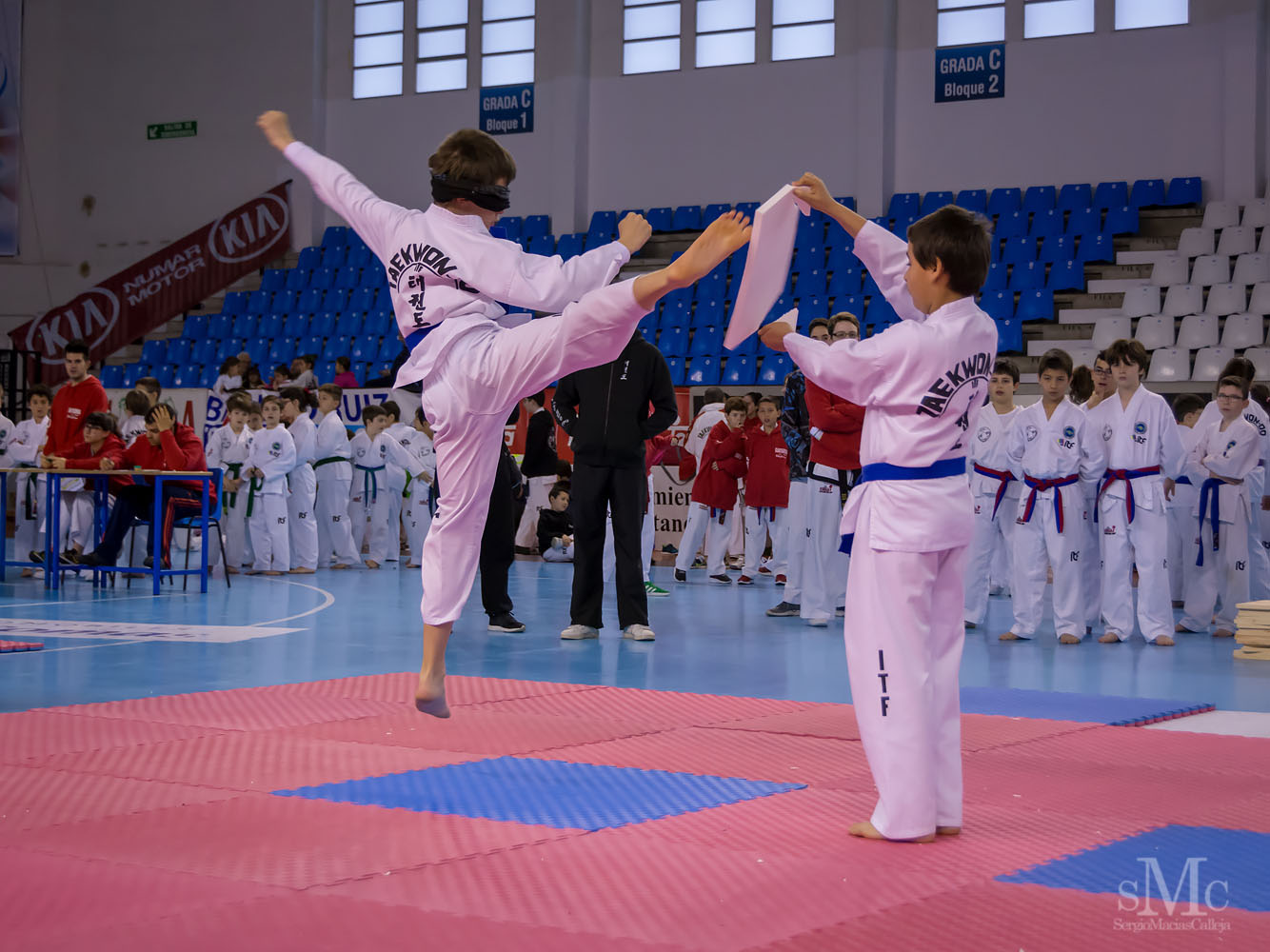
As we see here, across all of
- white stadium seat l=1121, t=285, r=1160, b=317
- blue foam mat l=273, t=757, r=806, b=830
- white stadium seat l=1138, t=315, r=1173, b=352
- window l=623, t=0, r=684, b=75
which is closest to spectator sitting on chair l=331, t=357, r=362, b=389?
window l=623, t=0, r=684, b=75

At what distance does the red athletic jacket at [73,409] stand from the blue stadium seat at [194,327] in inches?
437

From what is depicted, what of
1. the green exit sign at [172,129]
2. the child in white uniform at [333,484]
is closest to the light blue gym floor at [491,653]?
the child in white uniform at [333,484]

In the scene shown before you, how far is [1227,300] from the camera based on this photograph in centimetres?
1492

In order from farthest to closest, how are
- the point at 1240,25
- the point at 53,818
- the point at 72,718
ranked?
the point at 1240,25, the point at 72,718, the point at 53,818

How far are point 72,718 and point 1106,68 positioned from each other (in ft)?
53.3

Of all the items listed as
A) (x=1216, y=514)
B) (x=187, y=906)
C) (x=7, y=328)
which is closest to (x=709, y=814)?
(x=187, y=906)

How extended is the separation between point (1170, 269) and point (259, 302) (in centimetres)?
1413

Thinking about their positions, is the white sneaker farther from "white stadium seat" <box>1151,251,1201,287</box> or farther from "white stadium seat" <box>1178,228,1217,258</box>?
"white stadium seat" <box>1178,228,1217,258</box>

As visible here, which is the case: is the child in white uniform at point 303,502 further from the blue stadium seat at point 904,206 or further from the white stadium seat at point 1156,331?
the white stadium seat at point 1156,331

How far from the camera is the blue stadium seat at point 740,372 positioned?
17.4 m

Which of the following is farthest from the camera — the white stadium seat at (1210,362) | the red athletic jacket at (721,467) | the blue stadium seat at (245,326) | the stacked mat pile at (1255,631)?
the blue stadium seat at (245,326)

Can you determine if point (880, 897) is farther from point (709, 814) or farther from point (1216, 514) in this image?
point (1216, 514)

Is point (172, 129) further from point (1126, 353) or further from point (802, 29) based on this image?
point (1126, 353)

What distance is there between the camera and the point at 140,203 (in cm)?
2303
